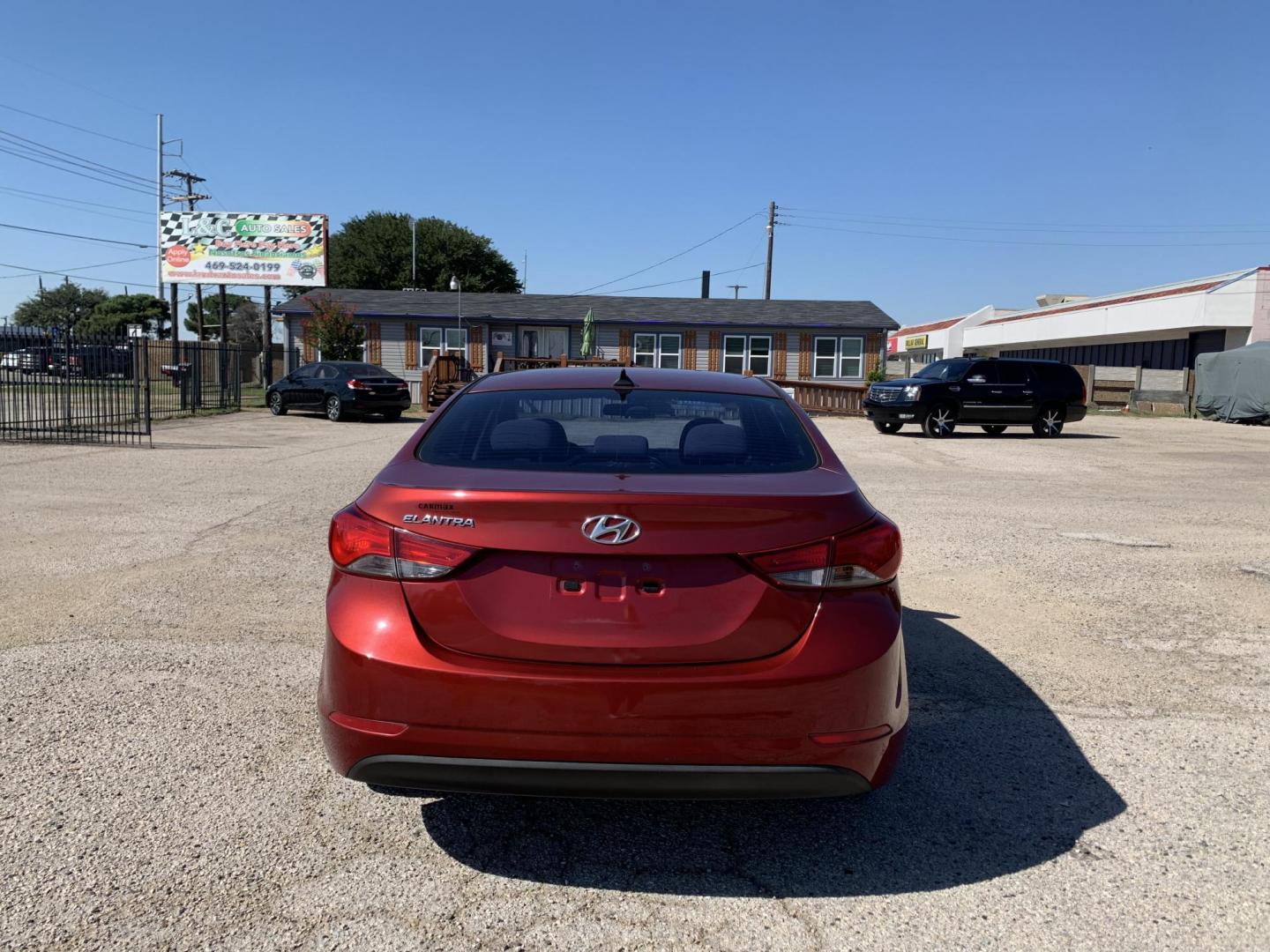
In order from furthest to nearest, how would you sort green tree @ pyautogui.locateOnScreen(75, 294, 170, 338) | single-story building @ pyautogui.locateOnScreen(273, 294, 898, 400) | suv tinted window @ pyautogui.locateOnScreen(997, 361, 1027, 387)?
green tree @ pyautogui.locateOnScreen(75, 294, 170, 338) → single-story building @ pyautogui.locateOnScreen(273, 294, 898, 400) → suv tinted window @ pyautogui.locateOnScreen(997, 361, 1027, 387)

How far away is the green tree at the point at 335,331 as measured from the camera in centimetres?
3578

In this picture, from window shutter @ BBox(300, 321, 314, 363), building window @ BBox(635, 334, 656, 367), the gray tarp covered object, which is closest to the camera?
the gray tarp covered object

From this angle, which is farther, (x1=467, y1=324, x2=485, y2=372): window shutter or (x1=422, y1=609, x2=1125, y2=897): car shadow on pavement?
(x1=467, y1=324, x2=485, y2=372): window shutter

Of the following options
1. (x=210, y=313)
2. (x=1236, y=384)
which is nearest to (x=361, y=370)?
(x=1236, y=384)

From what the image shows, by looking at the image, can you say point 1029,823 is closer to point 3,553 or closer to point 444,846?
point 444,846

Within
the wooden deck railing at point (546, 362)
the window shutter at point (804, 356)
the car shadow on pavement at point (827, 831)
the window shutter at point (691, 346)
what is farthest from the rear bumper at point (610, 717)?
the window shutter at point (804, 356)

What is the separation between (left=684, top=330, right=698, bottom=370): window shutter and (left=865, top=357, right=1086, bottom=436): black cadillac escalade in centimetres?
1841

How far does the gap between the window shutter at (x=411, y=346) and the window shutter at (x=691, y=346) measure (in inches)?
446

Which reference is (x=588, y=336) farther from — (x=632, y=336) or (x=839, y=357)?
(x=839, y=357)

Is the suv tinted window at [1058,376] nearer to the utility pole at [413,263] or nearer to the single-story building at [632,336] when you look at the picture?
the single-story building at [632,336]

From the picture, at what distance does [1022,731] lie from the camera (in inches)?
159

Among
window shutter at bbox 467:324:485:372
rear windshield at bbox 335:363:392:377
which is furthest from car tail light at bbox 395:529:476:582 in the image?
window shutter at bbox 467:324:485:372

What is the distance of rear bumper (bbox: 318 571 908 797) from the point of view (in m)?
2.57

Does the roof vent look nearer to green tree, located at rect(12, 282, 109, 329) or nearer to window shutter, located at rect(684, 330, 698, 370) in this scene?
window shutter, located at rect(684, 330, 698, 370)
